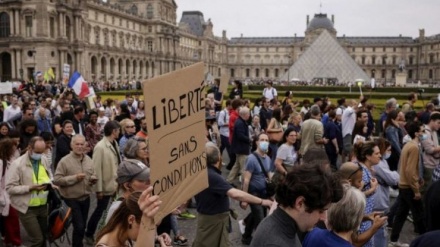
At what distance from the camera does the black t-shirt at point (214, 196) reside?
16.8ft

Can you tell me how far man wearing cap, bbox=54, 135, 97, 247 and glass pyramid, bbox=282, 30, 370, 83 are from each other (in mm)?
50647

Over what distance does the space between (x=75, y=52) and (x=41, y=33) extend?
218 inches

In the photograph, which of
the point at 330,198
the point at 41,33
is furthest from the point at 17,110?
the point at 41,33

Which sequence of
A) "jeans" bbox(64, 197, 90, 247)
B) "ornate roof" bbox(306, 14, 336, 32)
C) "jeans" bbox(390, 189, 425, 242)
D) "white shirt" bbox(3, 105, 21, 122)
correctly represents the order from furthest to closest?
"ornate roof" bbox(306, 14, 336, 32) → "white shirt" bbox(3, 105, 21, 122) → "jeans" bbox(390, 189, 425, 242) → "jeans" bbox(64, 197, 90, 247)

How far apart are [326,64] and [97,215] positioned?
5129cm

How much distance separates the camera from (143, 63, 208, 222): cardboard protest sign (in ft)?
10.1

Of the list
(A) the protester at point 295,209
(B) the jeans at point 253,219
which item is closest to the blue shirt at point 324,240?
(A) the protester at point 295,209

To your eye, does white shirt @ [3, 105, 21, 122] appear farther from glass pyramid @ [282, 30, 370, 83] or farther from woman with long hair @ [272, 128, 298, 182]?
glass pyramid @ [282, 30, 370, 83]

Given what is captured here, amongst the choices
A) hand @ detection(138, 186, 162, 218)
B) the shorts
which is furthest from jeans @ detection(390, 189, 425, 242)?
hand @ detection(138, 186, 162, 218)

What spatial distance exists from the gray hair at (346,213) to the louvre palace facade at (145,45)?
48.6 metres

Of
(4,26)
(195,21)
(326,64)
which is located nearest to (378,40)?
(195,21)

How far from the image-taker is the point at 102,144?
21.8ft

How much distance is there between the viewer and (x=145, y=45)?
8094cm

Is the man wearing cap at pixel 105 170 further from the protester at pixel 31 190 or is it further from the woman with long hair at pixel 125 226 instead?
the woman with long hair at pixel 125 226
